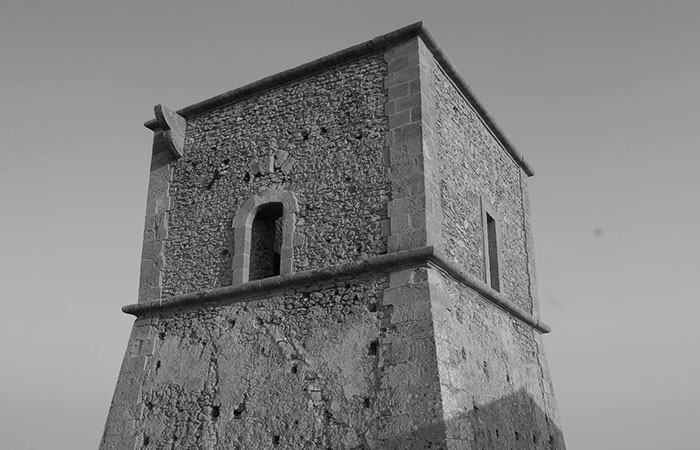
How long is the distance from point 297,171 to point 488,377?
3.15 meters

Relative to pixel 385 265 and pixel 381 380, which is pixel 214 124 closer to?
pixel 385 265

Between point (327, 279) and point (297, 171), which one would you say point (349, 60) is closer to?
point (297, 171)

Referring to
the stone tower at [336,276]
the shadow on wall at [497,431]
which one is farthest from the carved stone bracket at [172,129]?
the shadow on wall at [497,431]

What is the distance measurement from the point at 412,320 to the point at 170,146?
4396mm

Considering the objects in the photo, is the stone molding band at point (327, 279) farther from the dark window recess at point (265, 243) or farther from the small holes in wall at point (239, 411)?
the small holes in wall at point (239, 411)

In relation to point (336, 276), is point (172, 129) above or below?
above

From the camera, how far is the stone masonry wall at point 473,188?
796 centimetres

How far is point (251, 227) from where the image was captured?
842 cm

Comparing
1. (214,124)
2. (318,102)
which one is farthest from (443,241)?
(214,124)

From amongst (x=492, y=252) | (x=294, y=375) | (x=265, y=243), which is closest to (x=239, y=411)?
(x=294, y=375)

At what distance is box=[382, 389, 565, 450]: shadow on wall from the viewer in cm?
628

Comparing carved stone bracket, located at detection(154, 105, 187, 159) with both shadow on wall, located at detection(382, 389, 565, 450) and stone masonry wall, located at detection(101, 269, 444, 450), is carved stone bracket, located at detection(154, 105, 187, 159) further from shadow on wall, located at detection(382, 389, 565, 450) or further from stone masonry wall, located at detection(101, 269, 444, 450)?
shadow on wall, located at detection(382, 389, 565, 450)

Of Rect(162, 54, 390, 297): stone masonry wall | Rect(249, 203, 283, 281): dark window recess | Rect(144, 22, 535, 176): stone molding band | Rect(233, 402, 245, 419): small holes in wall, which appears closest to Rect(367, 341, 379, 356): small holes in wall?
Rect(162, 54, 390, 297): stone masonry wall

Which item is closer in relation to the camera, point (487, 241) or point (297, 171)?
point (297, 171)
